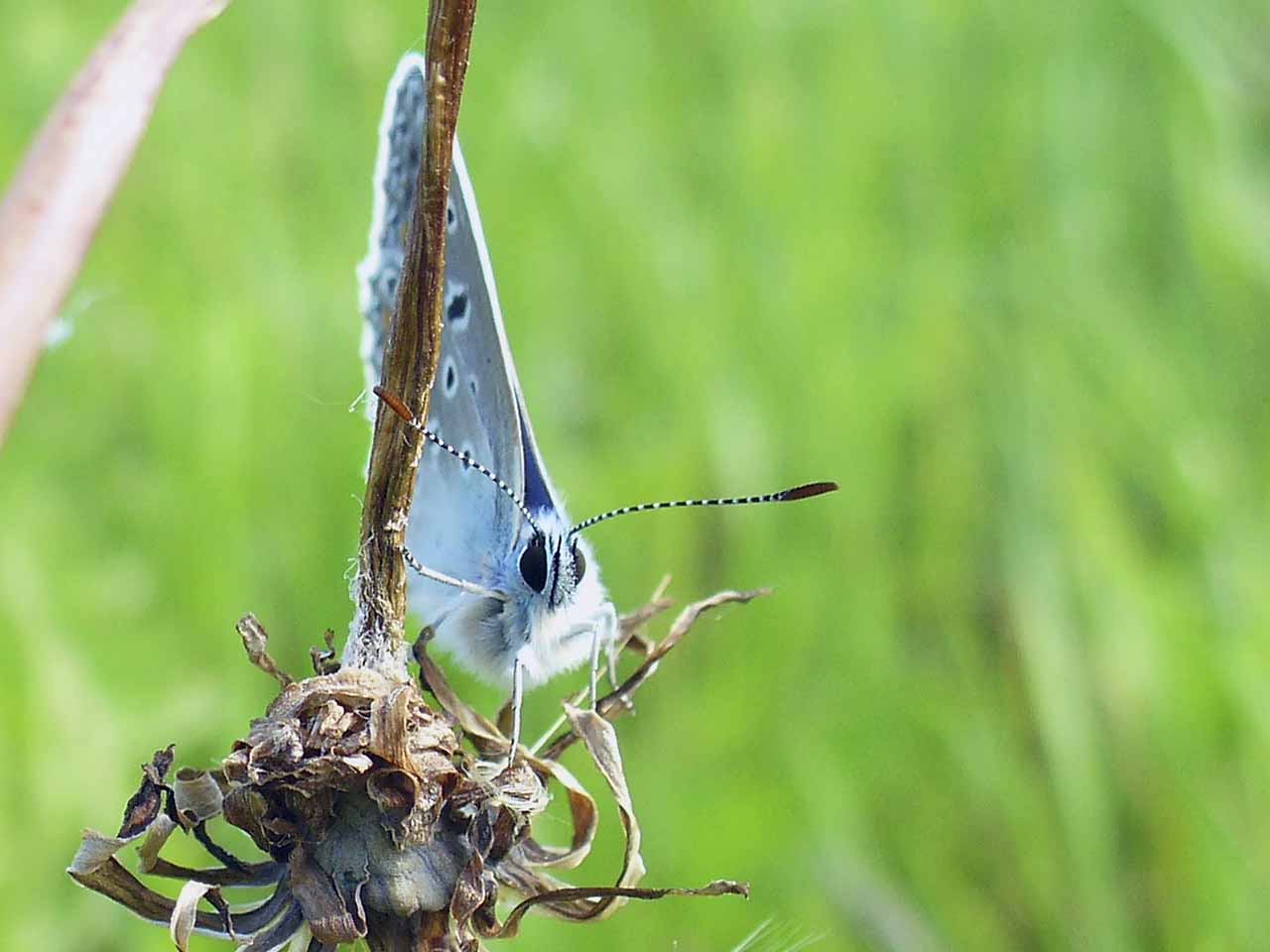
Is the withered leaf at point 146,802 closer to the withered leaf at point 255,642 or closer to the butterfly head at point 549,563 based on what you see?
the withered leaf at point 255,642

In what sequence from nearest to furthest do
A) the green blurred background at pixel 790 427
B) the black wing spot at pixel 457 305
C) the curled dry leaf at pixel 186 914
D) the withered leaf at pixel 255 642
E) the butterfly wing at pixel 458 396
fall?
the curled dry leaf at pixel 186 914 → the withered leaf at pixel 255 642 → the butterfly wing at pixel 458 396 → the black wing spot at pixel 457 305 → the green blurred background at pixel 790 427

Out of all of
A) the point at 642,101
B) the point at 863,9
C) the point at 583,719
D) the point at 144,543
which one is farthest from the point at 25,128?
the point at 583,719

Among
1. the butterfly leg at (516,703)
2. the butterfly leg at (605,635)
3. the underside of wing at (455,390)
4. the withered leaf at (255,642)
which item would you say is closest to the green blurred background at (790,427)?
the underside of wing at (455,390)

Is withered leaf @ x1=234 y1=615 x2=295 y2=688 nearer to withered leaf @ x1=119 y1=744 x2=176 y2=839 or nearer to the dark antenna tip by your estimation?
withered leaf @ x1=119 y1=744 x2=176 y2=839

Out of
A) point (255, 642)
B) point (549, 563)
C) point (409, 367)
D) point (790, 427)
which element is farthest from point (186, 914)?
point (790, 427)

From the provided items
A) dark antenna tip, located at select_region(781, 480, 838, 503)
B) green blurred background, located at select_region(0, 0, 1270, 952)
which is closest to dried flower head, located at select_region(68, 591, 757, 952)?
dark antenna tip, located at select_region(781, 480, 838, 503)

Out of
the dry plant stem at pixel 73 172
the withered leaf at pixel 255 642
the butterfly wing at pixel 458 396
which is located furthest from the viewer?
the butterfly wing at pixel 458 396

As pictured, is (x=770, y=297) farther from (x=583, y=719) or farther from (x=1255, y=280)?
(x=583, y=719)
